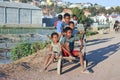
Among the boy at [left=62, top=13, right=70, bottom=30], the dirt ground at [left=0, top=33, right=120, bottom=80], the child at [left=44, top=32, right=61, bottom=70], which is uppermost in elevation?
the boy at [left=62, top=13, right=70, bottom=30]

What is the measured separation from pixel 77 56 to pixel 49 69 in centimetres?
87

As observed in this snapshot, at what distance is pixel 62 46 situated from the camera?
9.76 m

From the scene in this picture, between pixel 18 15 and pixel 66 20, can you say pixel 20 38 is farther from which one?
pixel 18 15

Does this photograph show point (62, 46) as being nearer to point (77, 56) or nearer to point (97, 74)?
point (77, 56)

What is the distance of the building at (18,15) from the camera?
5850 centimetres

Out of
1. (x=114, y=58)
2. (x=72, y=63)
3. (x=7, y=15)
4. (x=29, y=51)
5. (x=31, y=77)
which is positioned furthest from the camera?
(x=7, y=15)

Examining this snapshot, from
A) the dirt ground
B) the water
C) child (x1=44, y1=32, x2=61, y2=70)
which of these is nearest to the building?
Answer: the water

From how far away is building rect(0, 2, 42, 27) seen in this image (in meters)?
58.5

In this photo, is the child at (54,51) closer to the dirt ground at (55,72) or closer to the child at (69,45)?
the child at (69,45)

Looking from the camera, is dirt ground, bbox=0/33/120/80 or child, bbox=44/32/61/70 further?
child, bbox=44/32/61/70

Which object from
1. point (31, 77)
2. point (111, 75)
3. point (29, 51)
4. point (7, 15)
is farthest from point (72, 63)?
point (7, 15)

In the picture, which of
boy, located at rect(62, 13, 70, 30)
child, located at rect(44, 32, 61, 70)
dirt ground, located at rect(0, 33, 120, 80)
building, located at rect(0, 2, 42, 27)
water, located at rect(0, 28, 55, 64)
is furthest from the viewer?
building, located at rect(0, 2, 42, 27)

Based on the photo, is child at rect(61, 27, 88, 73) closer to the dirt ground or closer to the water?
the dirt ground

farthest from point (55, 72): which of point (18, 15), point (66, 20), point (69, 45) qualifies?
point (18, 15)
